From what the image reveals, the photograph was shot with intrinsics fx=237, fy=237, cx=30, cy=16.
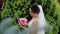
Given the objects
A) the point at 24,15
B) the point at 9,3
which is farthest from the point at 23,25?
the point at 9,3

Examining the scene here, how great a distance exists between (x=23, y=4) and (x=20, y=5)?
8cm

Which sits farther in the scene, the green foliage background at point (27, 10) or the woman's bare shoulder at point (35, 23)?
the green foliage background at point (27, 10)

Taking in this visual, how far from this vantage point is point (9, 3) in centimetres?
600

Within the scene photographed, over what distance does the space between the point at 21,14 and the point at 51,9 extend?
2.45 ft

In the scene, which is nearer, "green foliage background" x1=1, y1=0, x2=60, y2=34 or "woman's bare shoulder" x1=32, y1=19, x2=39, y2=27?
"woman's bare shoulder" x1=32, y1=19, x2=39, y2=27

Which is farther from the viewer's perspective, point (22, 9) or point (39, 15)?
point (22, 9)

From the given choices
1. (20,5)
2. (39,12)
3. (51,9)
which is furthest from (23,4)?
(39,12)

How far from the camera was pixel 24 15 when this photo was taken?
579 cm

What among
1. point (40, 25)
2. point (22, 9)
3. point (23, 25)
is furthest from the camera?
point (22, 9)

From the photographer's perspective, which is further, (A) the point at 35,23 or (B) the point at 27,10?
(B) the point at 27,10

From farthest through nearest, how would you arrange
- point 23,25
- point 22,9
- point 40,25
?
point 22,9
point 23,25
point 40,25

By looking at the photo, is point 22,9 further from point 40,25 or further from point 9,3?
point 40,25

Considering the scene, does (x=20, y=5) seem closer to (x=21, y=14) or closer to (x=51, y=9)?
(x=21, y=14)

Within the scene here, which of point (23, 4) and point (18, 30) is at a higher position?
point (23, 4)
